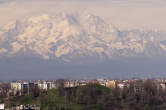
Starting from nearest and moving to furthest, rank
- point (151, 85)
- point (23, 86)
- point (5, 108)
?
point (5, 108), point (151, 85), point (23, 86)

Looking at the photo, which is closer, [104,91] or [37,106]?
[37,106]

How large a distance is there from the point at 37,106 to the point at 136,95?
15535 mm

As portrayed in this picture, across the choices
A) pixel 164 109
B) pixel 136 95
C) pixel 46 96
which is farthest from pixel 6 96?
pixel 164 109

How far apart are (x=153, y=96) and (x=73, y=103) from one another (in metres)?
12.5

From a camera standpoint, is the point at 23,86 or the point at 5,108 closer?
the point at 5,108

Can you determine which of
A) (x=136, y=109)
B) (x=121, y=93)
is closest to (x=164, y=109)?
(x=136, y=109)

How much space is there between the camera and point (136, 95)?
93.9m

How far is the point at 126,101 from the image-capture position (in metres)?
89.9

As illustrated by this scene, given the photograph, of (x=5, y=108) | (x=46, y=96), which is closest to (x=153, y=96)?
(x=46, y=96)

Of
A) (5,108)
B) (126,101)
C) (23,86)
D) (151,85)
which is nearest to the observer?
(5,108)

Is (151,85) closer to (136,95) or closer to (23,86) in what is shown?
(136,95)

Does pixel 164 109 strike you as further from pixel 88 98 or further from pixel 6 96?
pixel 6 96

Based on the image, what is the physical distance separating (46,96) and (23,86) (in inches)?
1637

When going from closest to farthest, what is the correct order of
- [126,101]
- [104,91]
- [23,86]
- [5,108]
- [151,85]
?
[5,108]
[126,101]
[104,91]
[151,85]
[23,86]
